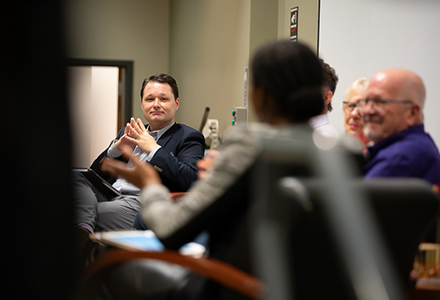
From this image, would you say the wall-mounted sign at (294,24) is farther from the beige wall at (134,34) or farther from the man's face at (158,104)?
the beige wall at (134,34)

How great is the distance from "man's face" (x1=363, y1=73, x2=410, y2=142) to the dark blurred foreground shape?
1170 mm

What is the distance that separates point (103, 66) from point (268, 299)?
6.07m

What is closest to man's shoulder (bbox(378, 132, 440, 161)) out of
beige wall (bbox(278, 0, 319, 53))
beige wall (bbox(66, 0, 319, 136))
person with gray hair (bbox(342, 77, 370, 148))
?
person with gray hair (bbox(342, 77, 370, 148))

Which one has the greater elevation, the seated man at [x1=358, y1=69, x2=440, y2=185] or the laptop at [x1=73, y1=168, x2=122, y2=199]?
the seated man at [x1=358, y1=69, x2=440, y2=185]

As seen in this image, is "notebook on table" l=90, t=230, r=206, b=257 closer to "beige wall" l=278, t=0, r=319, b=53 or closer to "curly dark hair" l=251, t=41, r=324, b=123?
"curly dark hair" l=251, t=41, r=324, b=123

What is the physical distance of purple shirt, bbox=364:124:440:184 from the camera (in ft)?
4.31

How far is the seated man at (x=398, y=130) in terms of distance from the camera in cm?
132

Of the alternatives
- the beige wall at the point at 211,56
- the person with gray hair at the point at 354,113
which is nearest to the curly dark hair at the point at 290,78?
the person with gray hair at the point at 354,113

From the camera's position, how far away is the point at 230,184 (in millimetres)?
1038

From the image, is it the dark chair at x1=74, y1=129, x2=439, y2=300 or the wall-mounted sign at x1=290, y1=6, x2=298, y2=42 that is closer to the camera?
the dark chair at x1=74, y1=129, x2=439, y2=300

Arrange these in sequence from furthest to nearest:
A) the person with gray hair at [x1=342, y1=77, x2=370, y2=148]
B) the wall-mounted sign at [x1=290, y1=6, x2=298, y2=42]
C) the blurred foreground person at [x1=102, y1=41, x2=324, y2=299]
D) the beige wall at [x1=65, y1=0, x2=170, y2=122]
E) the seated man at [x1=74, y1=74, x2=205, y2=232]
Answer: the beige wall at [x1=65, y1=0, x2=170, y2=122] → the wall-mounted sign at [x1=290, y1=6, x2=298, y2=42] → the seated man at [x1=74, y1=74, x2=205, y2=232] → the person with gray hair at [x1=342, y1=77, x2=370, y2=148] → the blurred foreground person at [x1=102, y1=41, x2=324, y2=299]

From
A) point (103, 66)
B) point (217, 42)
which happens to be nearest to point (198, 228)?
point (217, 42)

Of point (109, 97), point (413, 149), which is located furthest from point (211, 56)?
point (413, 149)

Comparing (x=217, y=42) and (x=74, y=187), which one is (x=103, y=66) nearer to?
(x=217, y=42)
